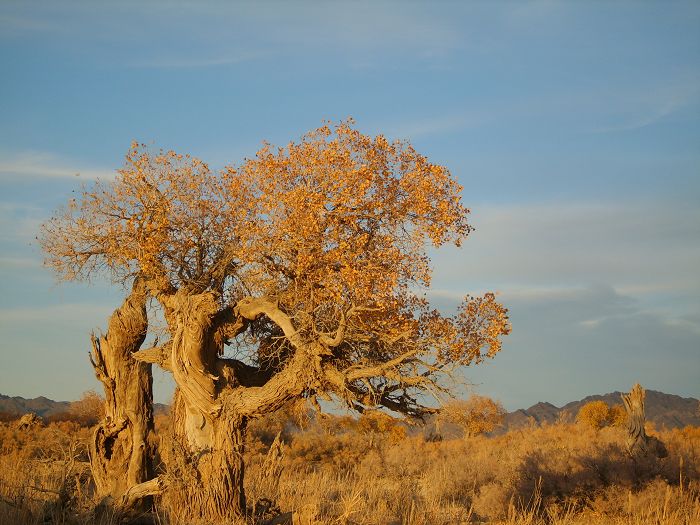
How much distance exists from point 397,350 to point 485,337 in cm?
195

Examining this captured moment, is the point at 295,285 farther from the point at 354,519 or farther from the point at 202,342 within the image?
the point at 354,519

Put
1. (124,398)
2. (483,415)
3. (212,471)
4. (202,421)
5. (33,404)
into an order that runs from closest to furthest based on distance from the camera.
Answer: (212,471), (202,421), (124,398), (483,415), (33,404)

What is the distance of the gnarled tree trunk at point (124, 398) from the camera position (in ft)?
59.0

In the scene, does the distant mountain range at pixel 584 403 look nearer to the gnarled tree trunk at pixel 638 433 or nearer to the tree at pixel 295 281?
the gnarled tree trunk at pixel 638 433

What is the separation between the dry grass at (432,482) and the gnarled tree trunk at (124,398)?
0.84 metres

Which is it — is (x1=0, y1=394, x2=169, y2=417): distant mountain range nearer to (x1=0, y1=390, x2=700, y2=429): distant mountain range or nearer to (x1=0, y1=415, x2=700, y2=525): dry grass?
(x1=0, y1=390, x2=700, y2=429): distant mountain range

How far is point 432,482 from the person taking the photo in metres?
24.1

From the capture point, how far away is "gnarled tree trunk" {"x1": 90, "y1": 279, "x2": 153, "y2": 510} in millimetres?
17969

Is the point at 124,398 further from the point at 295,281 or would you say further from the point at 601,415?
the point at 601,415

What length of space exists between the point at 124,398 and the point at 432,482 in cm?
1084

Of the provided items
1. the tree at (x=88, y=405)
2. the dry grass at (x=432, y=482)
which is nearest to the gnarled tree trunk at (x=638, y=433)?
the dry grass at (x=432, y=482)

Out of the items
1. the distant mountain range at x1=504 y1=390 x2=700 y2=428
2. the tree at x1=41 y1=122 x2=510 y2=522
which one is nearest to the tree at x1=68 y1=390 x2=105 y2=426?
the tree at x1=41 y1=122 x2=510 y2=522

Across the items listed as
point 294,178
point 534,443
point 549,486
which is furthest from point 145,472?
point 534,443

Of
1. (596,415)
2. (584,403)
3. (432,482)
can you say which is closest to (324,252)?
(432,482)
